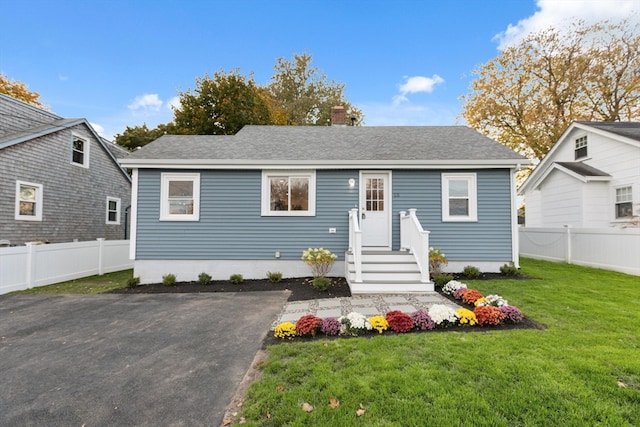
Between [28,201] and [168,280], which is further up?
[28,201]

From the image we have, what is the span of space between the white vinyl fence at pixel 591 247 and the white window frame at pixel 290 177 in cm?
881

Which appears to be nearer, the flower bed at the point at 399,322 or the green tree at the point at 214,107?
the flower bed at the point at 399,322

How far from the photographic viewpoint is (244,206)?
796 centimetres

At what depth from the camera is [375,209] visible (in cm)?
805

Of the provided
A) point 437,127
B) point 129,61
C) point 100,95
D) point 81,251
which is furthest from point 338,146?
point 100,95

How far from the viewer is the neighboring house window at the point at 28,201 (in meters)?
9.62

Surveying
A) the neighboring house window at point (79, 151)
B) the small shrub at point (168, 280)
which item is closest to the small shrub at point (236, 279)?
the small shrub at point (168, 280)

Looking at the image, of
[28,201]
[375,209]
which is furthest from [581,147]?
[28,201]

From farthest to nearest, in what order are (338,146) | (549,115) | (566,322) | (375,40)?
(549,115) → (375,40) → (338,146) → (566,322)

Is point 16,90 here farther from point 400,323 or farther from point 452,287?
point 452,287

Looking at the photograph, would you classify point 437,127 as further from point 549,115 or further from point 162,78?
point 162,78

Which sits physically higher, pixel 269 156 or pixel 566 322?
pixel 269 156

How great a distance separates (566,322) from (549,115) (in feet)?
61.9

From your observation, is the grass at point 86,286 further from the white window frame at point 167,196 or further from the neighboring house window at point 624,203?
the neighboring house window at point 624,203
